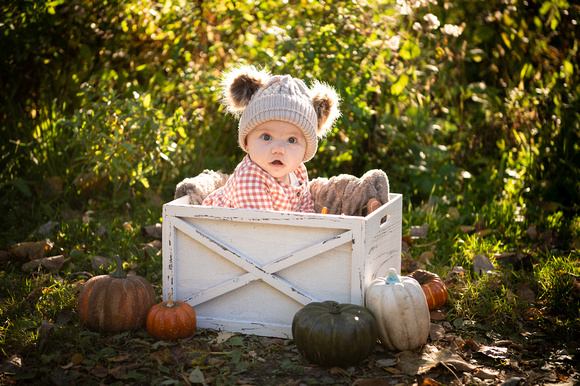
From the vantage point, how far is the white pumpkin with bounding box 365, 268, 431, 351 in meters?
2.51

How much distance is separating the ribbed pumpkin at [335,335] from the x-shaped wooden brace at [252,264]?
26 centimetres

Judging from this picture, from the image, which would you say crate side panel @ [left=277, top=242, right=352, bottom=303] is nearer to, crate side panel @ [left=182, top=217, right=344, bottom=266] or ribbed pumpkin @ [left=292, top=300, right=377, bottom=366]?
crate side panel @ [left=182, top=217, right=344, bottom=266]

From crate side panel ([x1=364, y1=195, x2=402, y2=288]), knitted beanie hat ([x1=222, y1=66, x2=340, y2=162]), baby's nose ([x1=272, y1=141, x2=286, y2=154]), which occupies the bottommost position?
crate side panel ([x1=364, y1=195, x2=402, y2=288])

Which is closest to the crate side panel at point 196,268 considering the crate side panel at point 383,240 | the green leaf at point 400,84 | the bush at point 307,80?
the crate side panel at point 383,240

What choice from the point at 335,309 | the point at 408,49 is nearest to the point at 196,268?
the point at 335,309

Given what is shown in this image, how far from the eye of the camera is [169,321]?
2625 mm

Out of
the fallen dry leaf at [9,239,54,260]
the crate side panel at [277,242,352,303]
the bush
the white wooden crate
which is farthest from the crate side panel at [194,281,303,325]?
the bush

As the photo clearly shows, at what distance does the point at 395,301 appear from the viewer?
251 cm

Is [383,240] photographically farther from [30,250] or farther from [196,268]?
[30,250]

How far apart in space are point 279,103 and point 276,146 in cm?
22

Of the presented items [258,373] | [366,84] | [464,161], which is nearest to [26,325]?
[258,373]

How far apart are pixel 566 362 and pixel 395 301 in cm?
81

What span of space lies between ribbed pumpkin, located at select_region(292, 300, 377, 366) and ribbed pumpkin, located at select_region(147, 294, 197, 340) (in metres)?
0.55

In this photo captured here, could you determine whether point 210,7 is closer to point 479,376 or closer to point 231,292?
point 231,292
